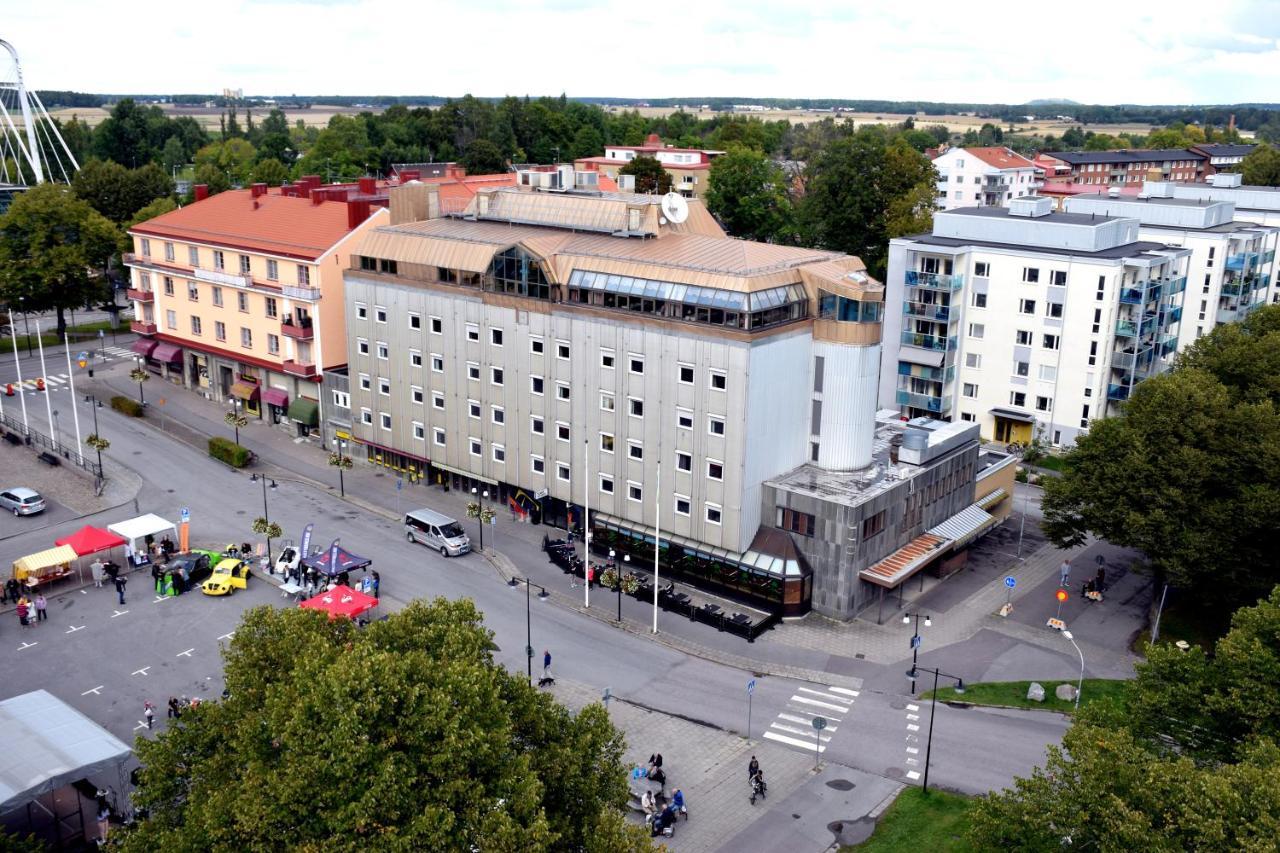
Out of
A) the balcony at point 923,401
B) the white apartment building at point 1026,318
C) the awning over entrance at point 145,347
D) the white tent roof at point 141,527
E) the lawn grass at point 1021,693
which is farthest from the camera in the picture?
the awning over entrance at point 145,347

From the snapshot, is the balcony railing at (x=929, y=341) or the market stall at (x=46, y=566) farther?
the balcony railing at (x=929, y=341)

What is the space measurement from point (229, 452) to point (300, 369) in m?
8.18

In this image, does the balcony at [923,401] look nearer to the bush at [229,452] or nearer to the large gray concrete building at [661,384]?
the large gray concrete building at [661,384]

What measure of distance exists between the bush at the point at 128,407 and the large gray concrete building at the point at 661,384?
1072 inches

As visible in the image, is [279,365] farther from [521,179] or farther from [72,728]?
[72,728]

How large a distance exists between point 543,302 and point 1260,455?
37.5m

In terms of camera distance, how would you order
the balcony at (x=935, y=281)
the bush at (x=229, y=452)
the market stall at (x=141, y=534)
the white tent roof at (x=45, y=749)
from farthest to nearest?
1. the balcony at (x=935, y=281)
2. the bush at (x=229, y=452)
3. the market stall at (x=141, y=534)
4. the white tent roof at (x=45, y=749)

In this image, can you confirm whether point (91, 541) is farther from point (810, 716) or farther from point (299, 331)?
point (810, 716)

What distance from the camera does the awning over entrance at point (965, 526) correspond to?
59.2 metres

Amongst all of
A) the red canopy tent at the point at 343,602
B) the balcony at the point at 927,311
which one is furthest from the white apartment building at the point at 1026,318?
the red canopy tent at the point at 343,602

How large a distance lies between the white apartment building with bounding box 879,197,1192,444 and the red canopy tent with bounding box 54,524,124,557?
57.1m

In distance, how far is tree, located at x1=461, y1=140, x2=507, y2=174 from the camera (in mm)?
174250

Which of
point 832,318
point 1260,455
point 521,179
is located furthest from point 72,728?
point 1260,455

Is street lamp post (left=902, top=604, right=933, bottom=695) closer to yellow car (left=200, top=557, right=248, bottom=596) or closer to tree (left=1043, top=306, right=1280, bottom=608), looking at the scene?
tree (left=1043, top=306, right=1280, bottom=608)
